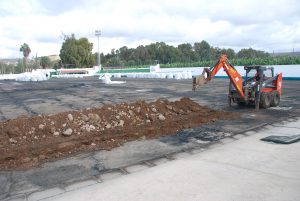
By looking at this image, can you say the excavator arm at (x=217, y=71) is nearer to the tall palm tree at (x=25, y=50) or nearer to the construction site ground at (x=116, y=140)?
the construction site ground at (x=116, y=140)

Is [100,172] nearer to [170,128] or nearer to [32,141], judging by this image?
[32,141]

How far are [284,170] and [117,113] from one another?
6.96 m

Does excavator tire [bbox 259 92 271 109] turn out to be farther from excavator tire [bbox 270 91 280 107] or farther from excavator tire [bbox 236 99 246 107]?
excavator tire [bbox 236 99 246 107]

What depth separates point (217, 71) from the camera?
13.4 metres

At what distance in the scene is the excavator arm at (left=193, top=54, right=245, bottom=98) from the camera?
41.9 feet

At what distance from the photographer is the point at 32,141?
9859 mm

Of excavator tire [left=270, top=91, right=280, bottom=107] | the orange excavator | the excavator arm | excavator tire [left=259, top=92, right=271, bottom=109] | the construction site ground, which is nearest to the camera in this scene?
the construction site ground

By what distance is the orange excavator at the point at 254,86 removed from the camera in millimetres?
14074

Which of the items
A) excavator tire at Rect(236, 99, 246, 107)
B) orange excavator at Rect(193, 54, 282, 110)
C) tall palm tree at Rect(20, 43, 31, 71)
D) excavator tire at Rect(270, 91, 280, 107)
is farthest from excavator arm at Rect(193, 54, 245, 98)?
tall palm tree at Rect(20, 43, 31, 71)

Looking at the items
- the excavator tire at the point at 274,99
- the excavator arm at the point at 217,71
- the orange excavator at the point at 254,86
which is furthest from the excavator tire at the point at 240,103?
the excavator tire at the point at 274,99

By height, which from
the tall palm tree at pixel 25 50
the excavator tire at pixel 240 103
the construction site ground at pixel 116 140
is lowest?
the construction site ground at pixel 116 140

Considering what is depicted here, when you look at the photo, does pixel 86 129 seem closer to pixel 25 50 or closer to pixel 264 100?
pixel 264 100

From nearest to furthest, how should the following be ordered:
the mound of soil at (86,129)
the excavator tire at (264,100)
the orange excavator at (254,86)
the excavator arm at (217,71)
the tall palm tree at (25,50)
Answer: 1. the mound of soil at (86,129)
2. the excavator arm at (217,71)
3. the orange excavator at (254,86)
4. the excavator tire at (264,100)
5. the tall palm tree at (25,50)

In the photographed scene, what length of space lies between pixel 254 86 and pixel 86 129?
330 inches
